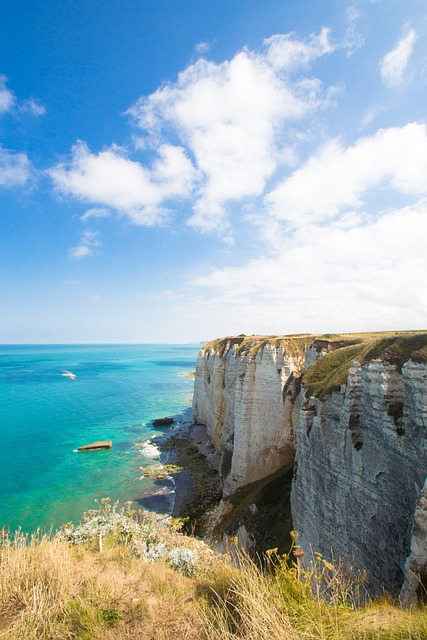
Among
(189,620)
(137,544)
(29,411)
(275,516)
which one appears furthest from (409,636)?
(29,411)

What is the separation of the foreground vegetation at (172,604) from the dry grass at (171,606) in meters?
0.02

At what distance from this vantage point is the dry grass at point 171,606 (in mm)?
4434

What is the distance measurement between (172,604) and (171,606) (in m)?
0.09

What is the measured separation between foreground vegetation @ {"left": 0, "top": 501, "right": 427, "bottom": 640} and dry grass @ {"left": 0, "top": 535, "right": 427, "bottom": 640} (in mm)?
17

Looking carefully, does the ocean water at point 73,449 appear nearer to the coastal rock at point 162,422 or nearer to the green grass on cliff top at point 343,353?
the coastal rock at point 162,422

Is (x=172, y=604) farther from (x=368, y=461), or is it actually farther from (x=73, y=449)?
(x=73, y=449)

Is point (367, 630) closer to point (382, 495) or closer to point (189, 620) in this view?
point (189, 620)

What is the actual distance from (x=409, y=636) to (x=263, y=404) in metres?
22.8

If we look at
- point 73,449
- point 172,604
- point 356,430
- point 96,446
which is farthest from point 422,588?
point 73,449

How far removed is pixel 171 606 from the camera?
5836 millimetres

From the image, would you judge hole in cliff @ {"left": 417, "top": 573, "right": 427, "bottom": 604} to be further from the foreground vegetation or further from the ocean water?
the ocean water

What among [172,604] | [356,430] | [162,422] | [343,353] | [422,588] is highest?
[343,353]

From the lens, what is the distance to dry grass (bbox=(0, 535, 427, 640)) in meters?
4.43

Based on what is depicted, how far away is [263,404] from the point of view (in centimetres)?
2652
